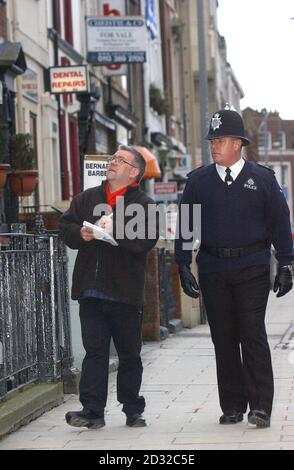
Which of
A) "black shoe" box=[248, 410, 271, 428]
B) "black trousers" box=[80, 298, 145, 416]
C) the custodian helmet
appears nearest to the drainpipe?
the custodian helmet

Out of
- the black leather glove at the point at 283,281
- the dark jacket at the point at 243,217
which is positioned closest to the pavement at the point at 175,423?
the black leather glove at the point at 283,281

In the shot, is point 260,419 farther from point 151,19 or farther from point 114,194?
point 151,19

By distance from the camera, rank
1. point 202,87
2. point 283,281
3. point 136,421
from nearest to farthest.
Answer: point 136,421, point 283,281, point 202,87

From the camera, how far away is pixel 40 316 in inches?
427

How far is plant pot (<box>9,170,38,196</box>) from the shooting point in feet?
59.5

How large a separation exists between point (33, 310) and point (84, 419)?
60.6 inches

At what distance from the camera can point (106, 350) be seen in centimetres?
942

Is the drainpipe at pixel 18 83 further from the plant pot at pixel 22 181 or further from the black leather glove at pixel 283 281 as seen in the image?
the black leather glove at pixel 283 281

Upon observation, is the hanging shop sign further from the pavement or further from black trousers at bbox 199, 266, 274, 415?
black trousers at bbox 199, 266, 274, 415

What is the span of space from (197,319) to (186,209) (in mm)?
12025

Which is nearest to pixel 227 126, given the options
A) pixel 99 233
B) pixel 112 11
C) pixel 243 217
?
pixel 243 217

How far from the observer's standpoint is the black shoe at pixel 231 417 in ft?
31.0

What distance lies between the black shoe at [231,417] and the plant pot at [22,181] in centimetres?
903
